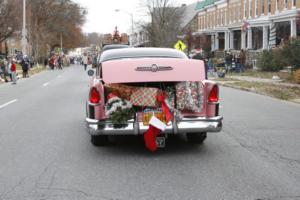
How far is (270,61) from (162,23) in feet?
101

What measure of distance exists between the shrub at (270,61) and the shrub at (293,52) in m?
4.35

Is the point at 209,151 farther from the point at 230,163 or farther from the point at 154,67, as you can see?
the point at 154,67

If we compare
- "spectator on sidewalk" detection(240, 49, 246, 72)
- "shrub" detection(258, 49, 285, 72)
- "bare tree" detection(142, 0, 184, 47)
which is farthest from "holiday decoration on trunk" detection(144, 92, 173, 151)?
"bare tree" detection(142, 0, 184, 47)

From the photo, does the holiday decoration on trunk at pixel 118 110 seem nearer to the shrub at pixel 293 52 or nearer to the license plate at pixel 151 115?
the license plate at pixel 151 115

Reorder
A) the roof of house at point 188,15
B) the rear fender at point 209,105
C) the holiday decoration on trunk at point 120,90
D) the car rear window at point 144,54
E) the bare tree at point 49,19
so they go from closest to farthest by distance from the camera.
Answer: the holiday decoration on trunk at point 120,90 < the rear fender at point 209,105 < the car rear window at point 144,54 < the bare tree at point 49,19 < the roof of house at point 188,15

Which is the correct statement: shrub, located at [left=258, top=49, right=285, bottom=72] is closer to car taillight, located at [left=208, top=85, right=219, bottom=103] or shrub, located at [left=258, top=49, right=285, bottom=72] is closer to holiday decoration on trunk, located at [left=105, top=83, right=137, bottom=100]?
car taillight, located at [left=208, top=85, right=219, bottom=103]

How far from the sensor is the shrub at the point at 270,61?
1190 inches

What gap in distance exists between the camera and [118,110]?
7383 millimetres

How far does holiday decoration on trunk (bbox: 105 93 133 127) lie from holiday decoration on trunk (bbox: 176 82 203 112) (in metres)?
0.76

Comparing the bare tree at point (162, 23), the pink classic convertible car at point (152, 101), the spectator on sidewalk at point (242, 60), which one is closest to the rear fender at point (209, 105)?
the pink classic convertible car at point (152, 101)

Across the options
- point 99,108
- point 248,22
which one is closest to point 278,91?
point 99,108

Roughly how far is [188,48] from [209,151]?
5395 cm

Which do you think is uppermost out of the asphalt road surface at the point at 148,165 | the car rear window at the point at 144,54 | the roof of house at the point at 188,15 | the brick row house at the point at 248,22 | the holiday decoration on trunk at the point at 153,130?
the roof of house at the point at 188,15

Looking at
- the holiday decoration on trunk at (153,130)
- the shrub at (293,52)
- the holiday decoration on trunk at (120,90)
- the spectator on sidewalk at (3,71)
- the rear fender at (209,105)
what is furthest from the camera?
the spectator on sidewalk at (3,71)
